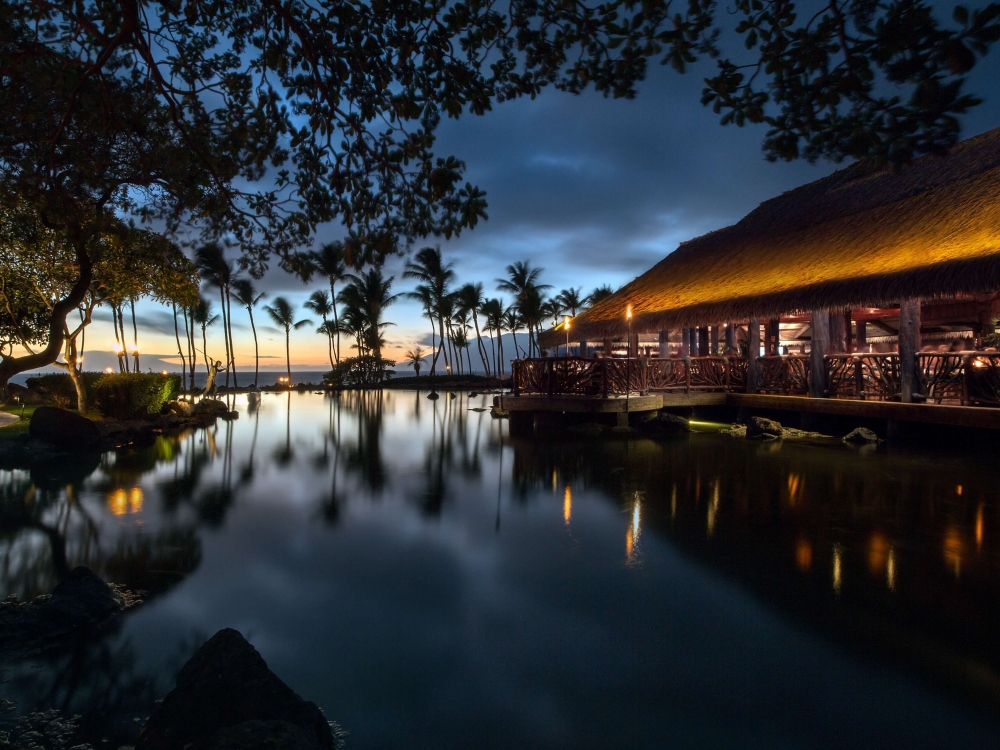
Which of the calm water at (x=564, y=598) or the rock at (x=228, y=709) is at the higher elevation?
the rock at (x=228, y=709)

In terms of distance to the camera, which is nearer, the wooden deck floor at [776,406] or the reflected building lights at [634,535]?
the reflected building lights at [634,535]

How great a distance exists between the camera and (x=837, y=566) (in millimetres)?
4738

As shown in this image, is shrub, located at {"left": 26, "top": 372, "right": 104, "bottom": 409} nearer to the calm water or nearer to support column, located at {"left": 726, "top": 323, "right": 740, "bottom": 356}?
the calm water

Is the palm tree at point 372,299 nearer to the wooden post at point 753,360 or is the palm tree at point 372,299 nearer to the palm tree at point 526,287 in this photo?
the palm tree at point 526,287

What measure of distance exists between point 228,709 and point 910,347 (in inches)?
486

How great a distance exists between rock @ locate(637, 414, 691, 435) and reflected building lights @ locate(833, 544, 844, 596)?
331 inches

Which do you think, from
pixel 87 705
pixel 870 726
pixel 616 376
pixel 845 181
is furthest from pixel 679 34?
pixel 845 181

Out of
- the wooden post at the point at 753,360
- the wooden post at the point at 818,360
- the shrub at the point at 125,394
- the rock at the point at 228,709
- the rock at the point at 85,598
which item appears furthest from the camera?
the wooden post at the point at 753,360

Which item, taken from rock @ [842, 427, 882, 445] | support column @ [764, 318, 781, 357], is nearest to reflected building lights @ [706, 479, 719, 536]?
rock @ [842, 427, 882, 445]

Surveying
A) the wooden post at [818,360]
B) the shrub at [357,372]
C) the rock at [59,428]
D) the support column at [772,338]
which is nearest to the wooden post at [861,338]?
the support column at [772,338]

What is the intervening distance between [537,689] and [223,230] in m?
4.79

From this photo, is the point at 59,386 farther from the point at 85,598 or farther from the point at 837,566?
the point at 837,566

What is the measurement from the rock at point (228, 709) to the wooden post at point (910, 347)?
39.2 feet

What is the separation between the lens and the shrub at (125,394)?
14836mm
